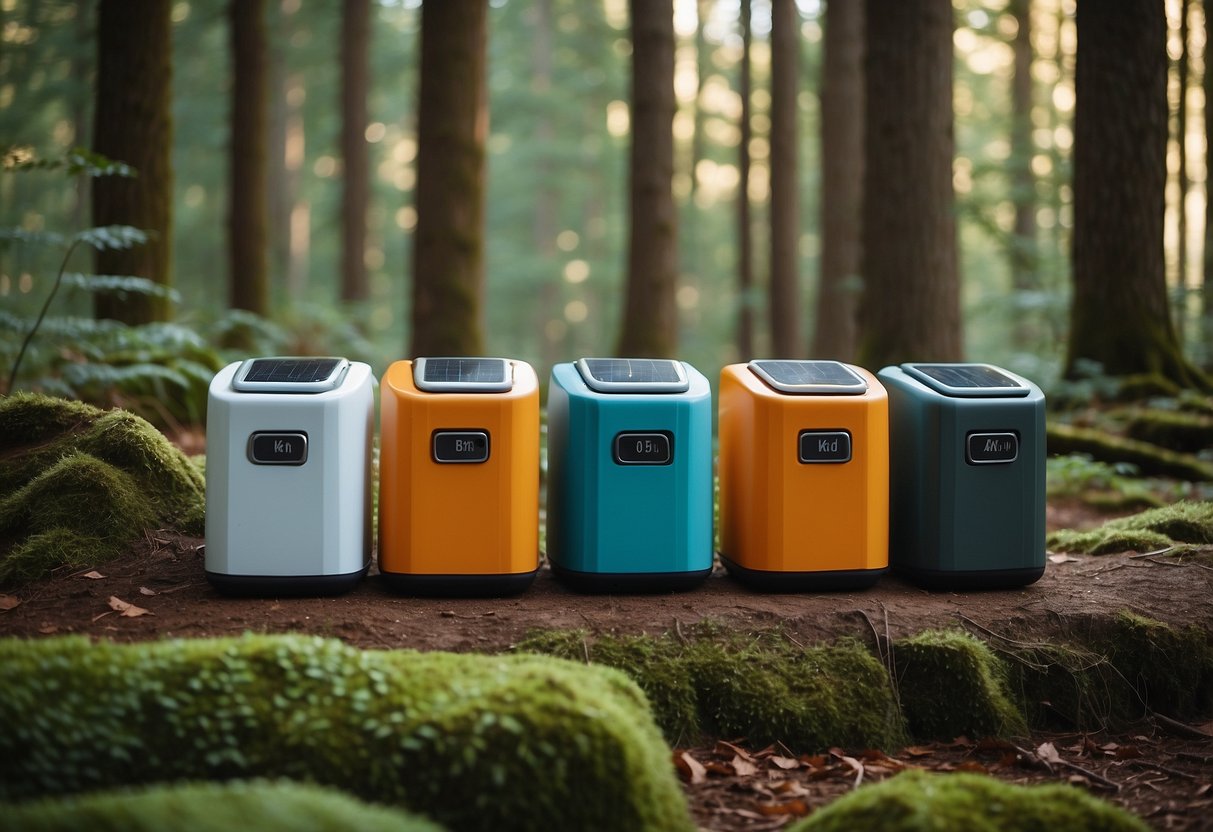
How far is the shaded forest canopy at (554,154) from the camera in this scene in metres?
17.1

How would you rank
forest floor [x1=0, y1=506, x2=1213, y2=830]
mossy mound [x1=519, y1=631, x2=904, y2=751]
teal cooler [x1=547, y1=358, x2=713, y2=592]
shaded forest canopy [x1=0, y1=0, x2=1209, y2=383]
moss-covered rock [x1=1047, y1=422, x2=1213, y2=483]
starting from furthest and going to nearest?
shaded forest canopy [x1=0, y1=0, x2=1209, y2=383], moss-covered rock [x1=1047, y1=422, x2=1213, y2=483], teal cooler [x1=547, y1=358, x2=713, y2=592], mossy mound [x1=519, y1=631, x2=904, y2=751], forest floor [x1=0, y1=506, x2=1213, y2=830]

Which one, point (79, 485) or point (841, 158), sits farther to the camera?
point (841, 158)

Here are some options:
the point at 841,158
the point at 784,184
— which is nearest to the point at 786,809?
the point at 841,158

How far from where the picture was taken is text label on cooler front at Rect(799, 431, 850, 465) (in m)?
3.75

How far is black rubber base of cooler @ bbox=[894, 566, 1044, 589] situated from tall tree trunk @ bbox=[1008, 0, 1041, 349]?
979 cm

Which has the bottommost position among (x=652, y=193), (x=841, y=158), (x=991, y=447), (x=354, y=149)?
(x=991, y=447)

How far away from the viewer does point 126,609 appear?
3346 mm

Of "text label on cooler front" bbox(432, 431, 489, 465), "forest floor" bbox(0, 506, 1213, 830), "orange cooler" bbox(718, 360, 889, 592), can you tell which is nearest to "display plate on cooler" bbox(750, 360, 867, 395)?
"orange cooler" bbox(718, 360, 889, 592)

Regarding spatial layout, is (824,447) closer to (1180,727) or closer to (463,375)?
(463,375)

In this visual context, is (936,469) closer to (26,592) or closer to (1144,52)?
(26,592)

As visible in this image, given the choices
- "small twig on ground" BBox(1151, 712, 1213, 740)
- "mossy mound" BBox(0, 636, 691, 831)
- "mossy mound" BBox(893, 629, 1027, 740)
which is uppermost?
"mossy mound" BBox(0, 636, 691, 831)

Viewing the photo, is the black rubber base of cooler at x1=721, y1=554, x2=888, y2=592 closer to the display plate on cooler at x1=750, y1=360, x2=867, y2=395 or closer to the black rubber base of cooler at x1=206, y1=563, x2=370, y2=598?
the display plate on cooler at x1=750, y1=360, x2=867, y2=395

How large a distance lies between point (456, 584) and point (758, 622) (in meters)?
1.20

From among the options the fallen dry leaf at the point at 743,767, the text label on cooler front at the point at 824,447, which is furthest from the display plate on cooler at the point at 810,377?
the fallen dry leaf at the point at 743,767
